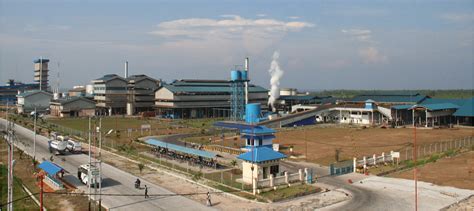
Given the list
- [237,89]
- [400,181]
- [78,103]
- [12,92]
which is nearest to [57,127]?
[78,103]

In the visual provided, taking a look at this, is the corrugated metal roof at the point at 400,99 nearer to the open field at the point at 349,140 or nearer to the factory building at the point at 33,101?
the open field at the point at 349,140

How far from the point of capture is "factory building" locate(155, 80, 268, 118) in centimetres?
10284

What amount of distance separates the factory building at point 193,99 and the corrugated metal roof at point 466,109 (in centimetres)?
5282

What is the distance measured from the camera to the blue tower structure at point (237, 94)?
88.8 metres

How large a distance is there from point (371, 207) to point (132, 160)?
1057 inches

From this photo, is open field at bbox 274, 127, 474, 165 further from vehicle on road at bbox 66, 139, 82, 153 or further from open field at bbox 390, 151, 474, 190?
vehicle on road at bbox 66, 139, 82, 153

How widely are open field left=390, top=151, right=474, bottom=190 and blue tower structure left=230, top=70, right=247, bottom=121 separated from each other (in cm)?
5230

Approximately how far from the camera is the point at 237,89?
9106 centimetres

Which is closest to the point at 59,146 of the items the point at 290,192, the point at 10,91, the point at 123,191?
the point at 123,191

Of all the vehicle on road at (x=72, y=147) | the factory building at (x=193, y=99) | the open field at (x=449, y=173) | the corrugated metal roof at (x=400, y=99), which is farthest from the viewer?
the factory building at (x=193, y=99)

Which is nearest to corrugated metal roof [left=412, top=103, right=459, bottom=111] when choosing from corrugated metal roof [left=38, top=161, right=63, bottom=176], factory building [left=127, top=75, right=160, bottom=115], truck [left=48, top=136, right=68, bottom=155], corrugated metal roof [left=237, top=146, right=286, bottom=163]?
corrugated metal roof [left=237, top=146, right=286, bottom=163]

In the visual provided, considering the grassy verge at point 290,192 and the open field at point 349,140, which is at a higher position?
the open field at point 349,140

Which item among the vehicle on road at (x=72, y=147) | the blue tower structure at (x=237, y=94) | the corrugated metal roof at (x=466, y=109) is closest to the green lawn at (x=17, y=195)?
the vehicle on road at (x=72, y=147)

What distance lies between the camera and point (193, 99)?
343 feet
